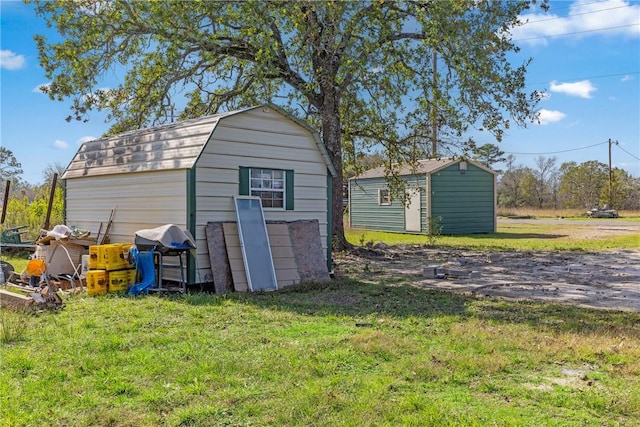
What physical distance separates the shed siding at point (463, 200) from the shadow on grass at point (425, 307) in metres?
12.4

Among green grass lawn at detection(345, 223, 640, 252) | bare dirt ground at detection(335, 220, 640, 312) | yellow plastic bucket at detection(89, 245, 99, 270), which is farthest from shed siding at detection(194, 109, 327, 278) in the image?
green grass lawn at detection(345, 223, 640, 252)

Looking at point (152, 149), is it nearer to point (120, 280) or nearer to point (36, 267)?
point (120, 280)

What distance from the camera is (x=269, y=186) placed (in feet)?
30.5

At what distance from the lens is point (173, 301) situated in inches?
274

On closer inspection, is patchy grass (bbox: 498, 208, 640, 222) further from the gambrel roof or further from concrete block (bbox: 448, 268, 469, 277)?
the gambrel roof

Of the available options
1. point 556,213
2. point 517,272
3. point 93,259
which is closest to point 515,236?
point 517,272

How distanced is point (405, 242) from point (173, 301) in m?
11.5

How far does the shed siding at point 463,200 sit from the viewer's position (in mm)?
20234

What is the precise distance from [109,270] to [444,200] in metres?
15.1

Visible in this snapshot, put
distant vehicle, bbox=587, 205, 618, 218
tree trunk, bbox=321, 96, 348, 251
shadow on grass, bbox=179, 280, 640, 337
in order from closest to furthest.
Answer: shadow on grass, bbox=179, 280, 640, 337, tree trunk, bbox=321, 96, 348, 251, distant vehicle, bbox=587, 205, 618, 218

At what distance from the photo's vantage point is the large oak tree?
10750 millimetres

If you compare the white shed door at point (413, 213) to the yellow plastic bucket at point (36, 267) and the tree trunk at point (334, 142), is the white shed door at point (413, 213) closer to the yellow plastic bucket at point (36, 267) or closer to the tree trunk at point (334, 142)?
the tree trunk at point (334, 142)

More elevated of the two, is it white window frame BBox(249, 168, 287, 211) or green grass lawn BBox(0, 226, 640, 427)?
white window frame BBox(249, 168, 287, 211)

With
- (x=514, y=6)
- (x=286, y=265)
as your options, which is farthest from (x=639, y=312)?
(x=514, y=6)
